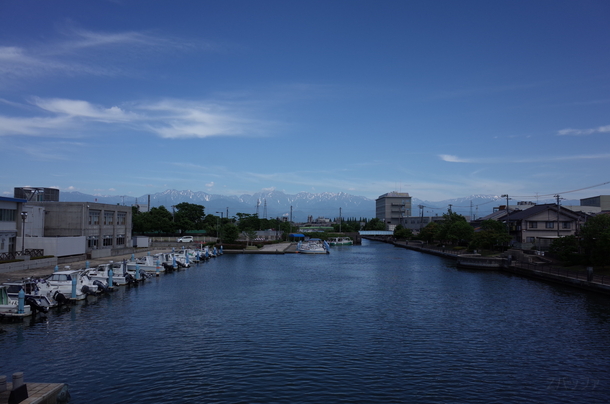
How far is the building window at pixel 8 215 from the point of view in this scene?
54.2m

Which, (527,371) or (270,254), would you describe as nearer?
(527,371)

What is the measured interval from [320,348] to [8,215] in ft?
160

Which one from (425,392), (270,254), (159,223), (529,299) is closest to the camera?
(425,392)

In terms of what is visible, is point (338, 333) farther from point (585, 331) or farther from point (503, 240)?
point (503, 240)

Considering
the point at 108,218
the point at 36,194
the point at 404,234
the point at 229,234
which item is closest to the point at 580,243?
the point at 108,218

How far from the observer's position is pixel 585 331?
30.5 meters

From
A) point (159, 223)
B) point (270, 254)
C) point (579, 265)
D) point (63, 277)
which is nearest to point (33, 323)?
point (63, 277)

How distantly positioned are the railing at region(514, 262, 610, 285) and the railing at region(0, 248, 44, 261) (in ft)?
207

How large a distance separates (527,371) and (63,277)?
3637cm

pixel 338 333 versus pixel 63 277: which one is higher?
pixel 63 277

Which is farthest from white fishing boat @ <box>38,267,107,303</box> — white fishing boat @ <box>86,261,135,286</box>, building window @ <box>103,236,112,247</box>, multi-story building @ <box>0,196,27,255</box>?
building window @ <box>103,236,112,247</box>

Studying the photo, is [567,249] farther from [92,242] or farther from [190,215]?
[190,215]

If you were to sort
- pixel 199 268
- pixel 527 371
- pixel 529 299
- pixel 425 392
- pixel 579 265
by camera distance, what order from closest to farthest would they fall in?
pixel 425 392, pixel 527 371, pixel 529 299, pixel 579 265, pixel 199 268

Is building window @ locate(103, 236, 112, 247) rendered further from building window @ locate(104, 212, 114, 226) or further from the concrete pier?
the concrete pier
